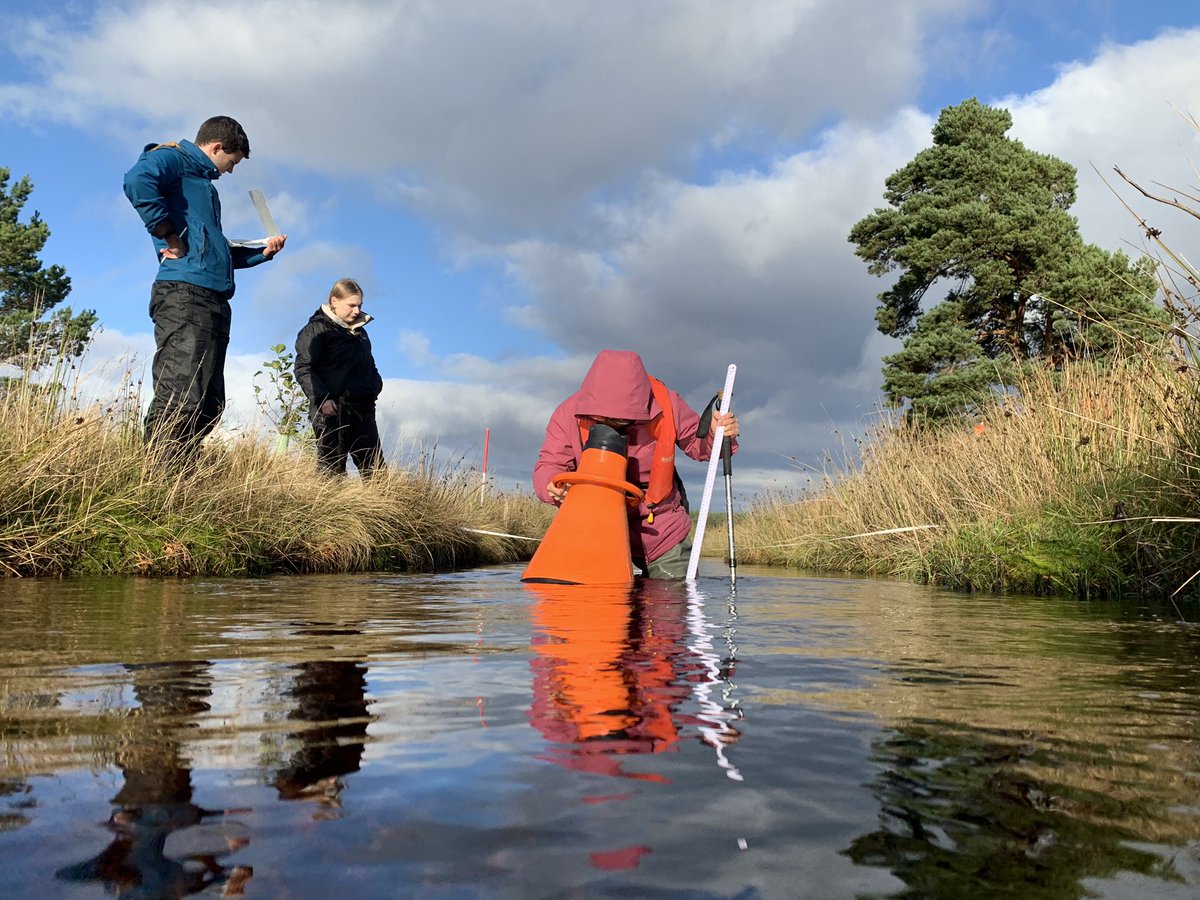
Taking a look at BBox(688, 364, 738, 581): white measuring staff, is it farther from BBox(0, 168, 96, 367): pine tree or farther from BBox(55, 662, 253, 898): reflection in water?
BBox(0, 168, 96, 367): pine tree

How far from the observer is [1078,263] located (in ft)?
66.9

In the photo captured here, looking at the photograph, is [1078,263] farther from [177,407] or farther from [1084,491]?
[177,407]

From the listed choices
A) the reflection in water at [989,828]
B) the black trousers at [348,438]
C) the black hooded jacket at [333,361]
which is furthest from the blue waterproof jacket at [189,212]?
the reflection in water at [989,828]

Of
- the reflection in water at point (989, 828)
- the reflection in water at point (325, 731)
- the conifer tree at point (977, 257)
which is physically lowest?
the reflection in water at point (989, 828)

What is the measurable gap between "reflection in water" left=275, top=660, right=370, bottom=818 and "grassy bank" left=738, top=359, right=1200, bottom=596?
4.11 meters

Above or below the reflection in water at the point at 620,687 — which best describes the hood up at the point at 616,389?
above

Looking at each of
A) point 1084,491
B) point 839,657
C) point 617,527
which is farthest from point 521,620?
point 1084,491

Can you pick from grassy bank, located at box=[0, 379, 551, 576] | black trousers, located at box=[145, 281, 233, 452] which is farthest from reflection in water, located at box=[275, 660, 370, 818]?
black trousers, located at box=[145, 281, 233, 452]

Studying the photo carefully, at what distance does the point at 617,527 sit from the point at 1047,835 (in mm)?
5095

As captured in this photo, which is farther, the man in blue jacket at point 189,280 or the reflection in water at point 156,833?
the man in blue jacket at point 189,280

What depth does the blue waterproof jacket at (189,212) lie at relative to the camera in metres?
6.79

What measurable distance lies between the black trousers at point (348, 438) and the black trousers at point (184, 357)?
2434 millimetres

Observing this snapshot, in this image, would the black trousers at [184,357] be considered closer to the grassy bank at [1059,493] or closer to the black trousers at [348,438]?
the black trousers at [348,438]

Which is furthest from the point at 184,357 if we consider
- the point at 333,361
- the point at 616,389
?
the point at 616,389
